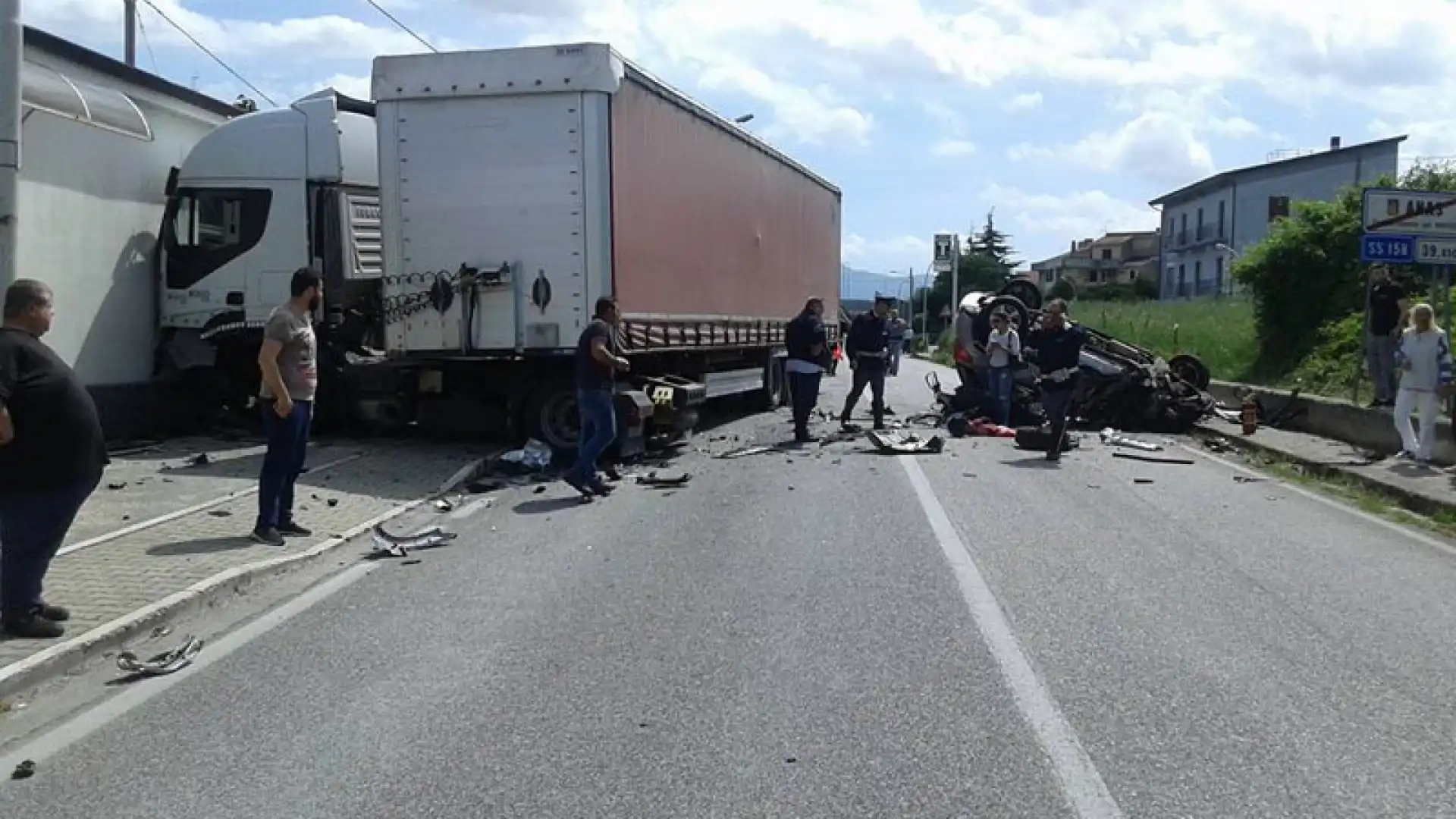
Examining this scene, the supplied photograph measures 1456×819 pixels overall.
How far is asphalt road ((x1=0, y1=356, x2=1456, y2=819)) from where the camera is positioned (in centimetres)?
485

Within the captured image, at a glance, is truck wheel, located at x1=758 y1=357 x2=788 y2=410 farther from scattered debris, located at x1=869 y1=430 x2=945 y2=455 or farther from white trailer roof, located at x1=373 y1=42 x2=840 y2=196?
white trailer roof, located at x1=373 y1=42 x2=840 y2=196

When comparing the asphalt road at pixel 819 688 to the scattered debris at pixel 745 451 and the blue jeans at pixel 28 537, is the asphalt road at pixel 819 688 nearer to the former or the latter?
the blue jeans at pixel 28 537

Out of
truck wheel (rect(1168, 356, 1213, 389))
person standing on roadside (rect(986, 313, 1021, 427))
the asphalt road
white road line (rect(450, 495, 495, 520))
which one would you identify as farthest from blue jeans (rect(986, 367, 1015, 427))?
white road line (rect(450, 495, 495, 520))

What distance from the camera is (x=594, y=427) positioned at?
12.5m

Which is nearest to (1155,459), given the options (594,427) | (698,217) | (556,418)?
(698,217)

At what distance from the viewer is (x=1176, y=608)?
25.7 feet

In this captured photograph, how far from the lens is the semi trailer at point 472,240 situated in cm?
1355

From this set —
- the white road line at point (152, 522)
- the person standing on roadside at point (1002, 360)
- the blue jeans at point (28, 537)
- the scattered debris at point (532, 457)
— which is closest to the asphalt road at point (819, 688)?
the blue jeans at point (28, 537)

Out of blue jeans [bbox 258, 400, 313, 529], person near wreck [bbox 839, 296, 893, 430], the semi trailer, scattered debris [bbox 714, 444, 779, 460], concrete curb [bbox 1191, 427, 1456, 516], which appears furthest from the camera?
person near wreck [bbox 839, 296, 893, 430]

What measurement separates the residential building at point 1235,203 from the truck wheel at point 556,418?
176 ft

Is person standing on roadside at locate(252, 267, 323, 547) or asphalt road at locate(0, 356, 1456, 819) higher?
person standing on roadside at locate(252, 267, 323, 547)

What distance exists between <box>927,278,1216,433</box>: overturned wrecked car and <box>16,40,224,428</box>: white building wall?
1069 cm

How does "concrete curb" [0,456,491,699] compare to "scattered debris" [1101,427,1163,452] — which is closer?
"concrete curb" [0,456,491,699]

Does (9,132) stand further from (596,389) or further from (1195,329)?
(1195,329)
